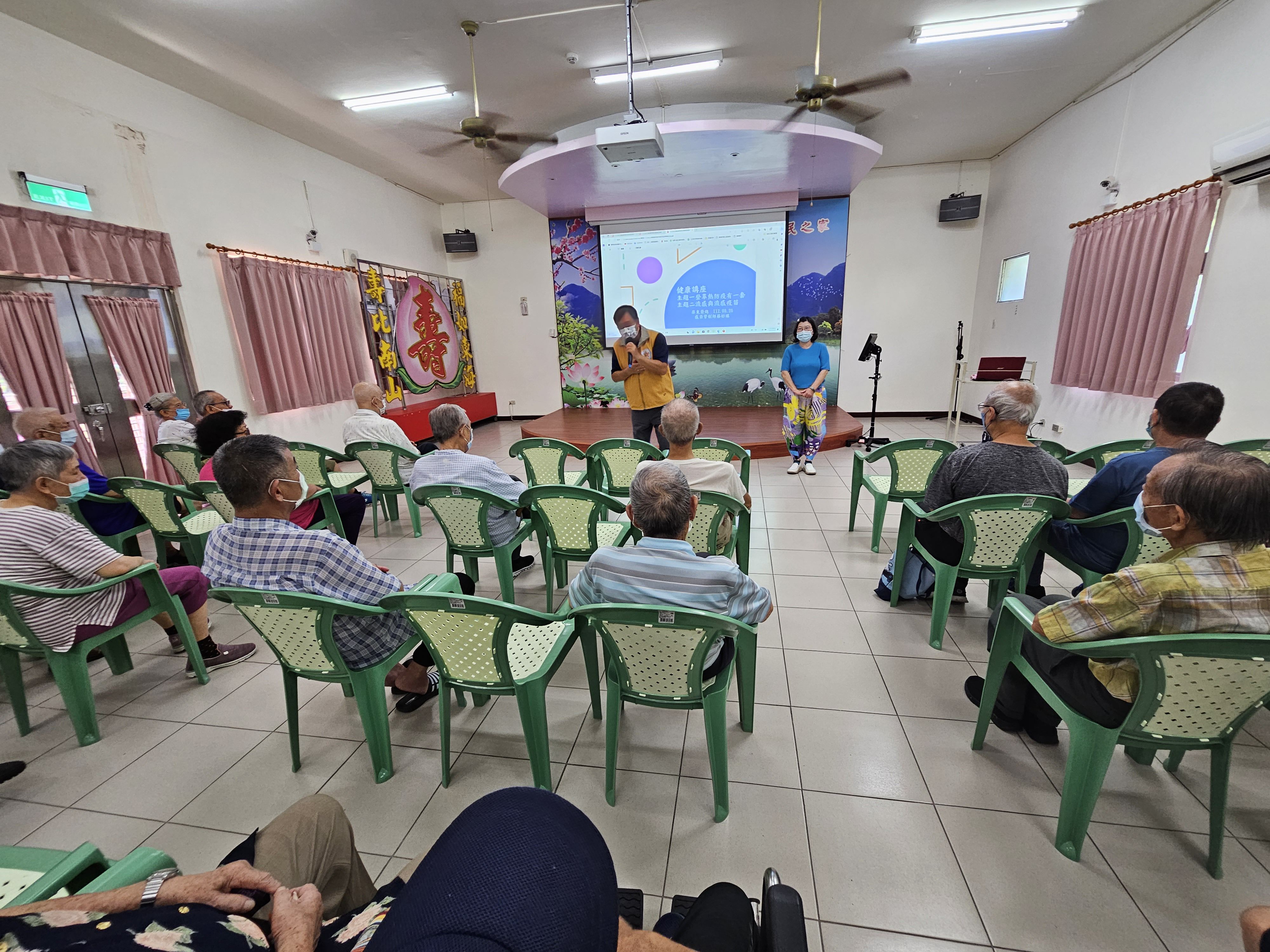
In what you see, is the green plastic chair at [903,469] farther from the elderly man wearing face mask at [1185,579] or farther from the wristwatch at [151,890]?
the wristwatch at [151,890]

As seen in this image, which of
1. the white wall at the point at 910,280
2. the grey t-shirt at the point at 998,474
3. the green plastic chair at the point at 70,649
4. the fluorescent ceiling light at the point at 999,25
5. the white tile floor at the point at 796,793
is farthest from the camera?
the white wall at the point at 910,280

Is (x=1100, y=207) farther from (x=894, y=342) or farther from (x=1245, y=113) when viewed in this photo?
(x=894, y=342)

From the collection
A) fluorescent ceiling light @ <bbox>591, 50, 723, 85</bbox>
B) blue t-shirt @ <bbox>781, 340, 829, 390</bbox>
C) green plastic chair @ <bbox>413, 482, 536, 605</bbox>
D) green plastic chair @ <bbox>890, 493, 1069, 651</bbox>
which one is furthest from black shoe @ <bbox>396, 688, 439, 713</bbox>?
fluorescent ceiling light @ <bbox>591, 50, 723, 85</bbox>

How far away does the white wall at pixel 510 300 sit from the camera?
8055mm

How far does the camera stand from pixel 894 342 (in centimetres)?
743

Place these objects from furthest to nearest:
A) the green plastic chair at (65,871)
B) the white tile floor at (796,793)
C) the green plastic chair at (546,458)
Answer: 1. the green plastic chair at (546,458)
2. the white tile floor at (796,793)
3. the green plastic chair at (65,871)

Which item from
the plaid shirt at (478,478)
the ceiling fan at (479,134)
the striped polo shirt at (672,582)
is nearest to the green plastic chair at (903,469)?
the striped polo shirt at (672,582)

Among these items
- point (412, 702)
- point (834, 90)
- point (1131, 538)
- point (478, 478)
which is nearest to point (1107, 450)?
point (1131, 538)

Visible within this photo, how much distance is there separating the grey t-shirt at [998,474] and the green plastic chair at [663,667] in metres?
1.37

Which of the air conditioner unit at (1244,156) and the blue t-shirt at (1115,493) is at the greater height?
the air conditioner unit at (1244,156)

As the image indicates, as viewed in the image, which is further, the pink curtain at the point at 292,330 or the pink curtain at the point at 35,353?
the pink curtain at the point at 292,330

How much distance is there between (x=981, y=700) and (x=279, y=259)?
667 centimetres

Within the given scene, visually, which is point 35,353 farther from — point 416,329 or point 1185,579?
point 1185,579

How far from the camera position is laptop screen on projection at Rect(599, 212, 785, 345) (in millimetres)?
7230
